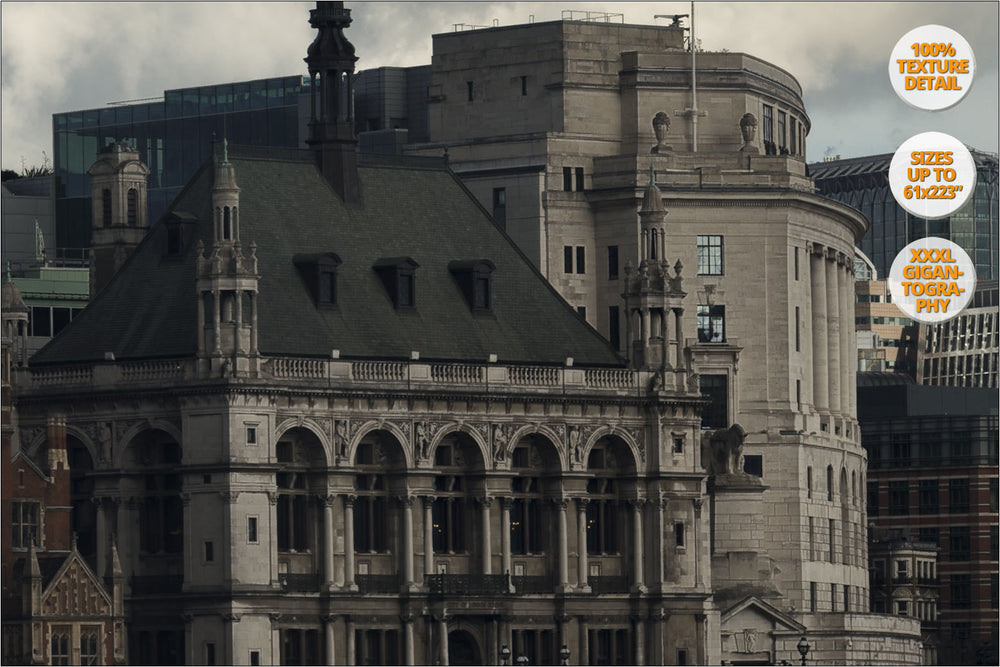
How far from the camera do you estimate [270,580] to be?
174750 millimetres

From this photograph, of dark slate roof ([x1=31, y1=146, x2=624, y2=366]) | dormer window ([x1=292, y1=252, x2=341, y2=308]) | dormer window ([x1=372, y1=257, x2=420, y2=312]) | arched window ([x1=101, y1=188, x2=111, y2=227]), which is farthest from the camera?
arched window ([x1=101, y1=188, x2=111, y2=227])

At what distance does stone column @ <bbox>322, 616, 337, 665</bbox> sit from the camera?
579ft

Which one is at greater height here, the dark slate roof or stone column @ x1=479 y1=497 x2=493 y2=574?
the dark slate roof

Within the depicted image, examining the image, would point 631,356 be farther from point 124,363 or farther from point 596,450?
point 124,363

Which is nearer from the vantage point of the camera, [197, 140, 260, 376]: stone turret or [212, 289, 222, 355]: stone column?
[197, 140, 260, 376]: stone turret

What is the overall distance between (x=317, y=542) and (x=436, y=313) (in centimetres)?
1373

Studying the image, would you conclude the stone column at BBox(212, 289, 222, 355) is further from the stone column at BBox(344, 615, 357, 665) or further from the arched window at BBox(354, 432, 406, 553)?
the stone column at BBox(344, 615, 357, 665)

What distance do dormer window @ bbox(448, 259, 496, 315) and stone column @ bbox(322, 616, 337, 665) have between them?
59.6 feet

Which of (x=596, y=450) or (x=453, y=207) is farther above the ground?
(x=453, y=207)

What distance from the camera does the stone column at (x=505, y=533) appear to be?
18400 cm

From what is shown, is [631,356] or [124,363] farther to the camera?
[631,356]

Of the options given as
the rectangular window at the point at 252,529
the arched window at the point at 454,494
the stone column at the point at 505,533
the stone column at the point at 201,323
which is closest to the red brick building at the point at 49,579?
the rectangular window at the point at 252,529

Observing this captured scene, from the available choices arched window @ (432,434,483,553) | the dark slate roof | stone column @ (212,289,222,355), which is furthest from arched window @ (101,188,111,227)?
arched window @ (432,434,483,553)

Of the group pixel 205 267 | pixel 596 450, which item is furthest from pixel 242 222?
pixel 596 450
